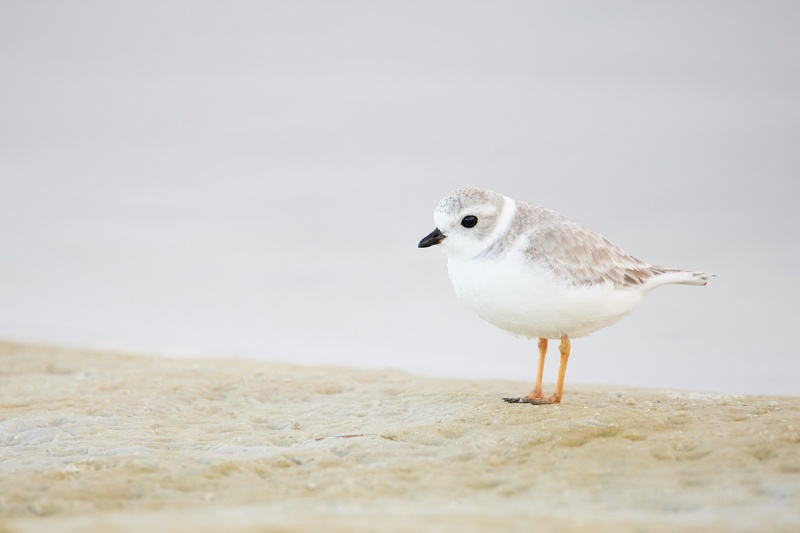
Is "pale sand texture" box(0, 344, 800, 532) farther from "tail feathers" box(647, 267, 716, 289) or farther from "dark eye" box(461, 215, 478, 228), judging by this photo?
"dark eye" box(461, 215, 478, 228)

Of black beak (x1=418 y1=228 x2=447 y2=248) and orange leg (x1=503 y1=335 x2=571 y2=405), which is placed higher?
black beak (x1=418 y1=228 x2=447 y2=248)

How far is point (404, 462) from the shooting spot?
423 centimetres

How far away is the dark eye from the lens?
220 inches

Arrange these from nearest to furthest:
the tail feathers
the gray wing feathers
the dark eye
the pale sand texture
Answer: the pale sand texture, the gray wing feathers, the dark eye, the tail feathers

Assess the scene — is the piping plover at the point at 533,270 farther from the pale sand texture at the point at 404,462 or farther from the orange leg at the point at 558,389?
the pale sand texture at the point at 404,462

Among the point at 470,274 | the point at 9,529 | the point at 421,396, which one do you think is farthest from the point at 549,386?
the point at 9,529

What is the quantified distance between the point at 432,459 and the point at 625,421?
1.28 m

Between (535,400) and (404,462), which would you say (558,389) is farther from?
(404,462)

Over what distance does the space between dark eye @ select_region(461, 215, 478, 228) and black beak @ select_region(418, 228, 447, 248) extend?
6.7 inches

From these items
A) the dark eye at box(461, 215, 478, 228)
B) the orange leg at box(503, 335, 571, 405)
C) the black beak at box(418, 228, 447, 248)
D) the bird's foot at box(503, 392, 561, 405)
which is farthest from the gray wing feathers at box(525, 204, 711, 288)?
the bird's foot at box(503, 392, 561, 405)

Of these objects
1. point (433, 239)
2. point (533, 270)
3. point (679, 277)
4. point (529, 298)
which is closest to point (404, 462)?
point (529, 298)

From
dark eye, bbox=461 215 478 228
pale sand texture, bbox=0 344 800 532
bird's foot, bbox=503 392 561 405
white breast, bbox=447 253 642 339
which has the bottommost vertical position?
pale sand texture, bbox=0 344 800 532

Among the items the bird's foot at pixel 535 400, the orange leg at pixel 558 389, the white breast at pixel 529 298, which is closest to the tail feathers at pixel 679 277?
the white breast at pixel 529 298

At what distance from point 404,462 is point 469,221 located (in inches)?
76.3
